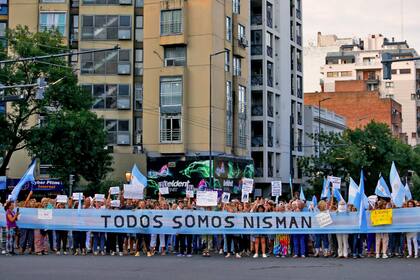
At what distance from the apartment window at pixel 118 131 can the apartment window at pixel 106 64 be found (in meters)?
3.72

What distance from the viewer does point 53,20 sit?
57.0 meters

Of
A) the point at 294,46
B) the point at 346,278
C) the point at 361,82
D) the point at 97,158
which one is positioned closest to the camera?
the point at 346,278

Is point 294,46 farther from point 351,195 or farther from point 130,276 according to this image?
point 130,276

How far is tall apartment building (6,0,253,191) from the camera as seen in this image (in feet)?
179

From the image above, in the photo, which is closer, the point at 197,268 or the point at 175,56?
the point at 197,268

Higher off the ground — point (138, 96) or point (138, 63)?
point (138, 63)

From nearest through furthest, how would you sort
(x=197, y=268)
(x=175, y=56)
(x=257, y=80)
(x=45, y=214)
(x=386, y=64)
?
(x=197, y=268) < (x=45, y=214) < (x=386, y=64) < (x=175, y=56) < (x=257, y=80)

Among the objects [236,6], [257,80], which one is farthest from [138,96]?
[257,80]

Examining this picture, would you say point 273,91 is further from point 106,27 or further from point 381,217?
point 381,217

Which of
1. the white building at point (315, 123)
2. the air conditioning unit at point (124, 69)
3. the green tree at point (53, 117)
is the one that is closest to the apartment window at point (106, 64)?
the air conditioning unit at point (124, 69)

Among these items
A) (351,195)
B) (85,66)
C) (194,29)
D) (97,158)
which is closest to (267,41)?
(194,29)

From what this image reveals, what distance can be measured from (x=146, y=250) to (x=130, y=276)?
7.68m

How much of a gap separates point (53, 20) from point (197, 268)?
4140 centimetres

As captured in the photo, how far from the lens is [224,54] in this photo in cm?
5628
